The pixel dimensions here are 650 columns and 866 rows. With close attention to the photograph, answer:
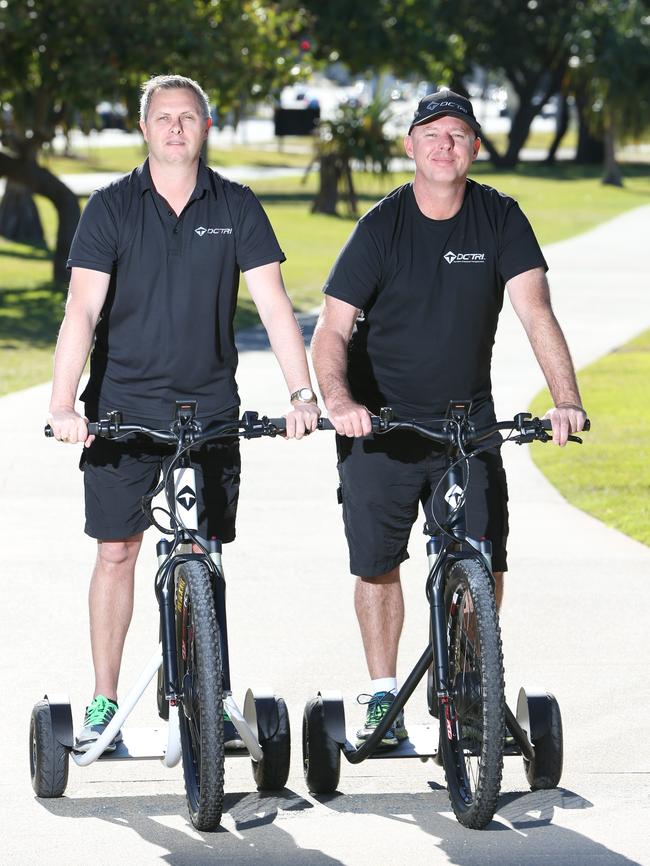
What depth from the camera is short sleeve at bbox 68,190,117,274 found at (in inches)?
192

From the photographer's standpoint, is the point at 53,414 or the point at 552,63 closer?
the point at 53,414

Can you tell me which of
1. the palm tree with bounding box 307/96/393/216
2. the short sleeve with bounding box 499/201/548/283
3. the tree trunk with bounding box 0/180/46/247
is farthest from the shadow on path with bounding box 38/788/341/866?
the palm tree with bounding box 307/96/393/216

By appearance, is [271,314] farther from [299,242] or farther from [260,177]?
[260,177]

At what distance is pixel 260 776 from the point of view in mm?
5055

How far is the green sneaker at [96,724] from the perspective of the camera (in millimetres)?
4930

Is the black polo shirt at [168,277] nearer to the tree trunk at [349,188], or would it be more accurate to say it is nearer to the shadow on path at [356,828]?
the shadow on path at [356,828]

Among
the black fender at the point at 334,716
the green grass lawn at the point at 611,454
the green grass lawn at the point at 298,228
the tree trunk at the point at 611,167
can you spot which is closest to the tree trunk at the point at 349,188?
the green grass lawn at the point at 298,228

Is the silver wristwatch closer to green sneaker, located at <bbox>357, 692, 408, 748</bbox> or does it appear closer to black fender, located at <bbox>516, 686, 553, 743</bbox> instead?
green sneaker, located at <bbox>357, 692, 408, 748</bbox>

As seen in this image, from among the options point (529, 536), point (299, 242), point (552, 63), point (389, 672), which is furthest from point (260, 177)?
point (389, 672)

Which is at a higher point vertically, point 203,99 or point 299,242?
point 203,99

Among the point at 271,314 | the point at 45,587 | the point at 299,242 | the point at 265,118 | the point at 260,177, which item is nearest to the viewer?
the point at 271,314

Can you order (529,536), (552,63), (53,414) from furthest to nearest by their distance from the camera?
(552,63) → (529,536) → (53,414)

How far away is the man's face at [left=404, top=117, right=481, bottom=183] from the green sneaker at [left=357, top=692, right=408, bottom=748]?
1521 millimetres

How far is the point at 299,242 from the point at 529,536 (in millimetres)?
19763
